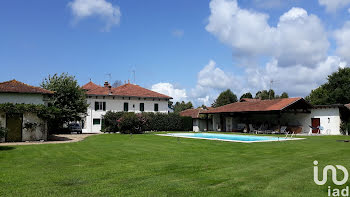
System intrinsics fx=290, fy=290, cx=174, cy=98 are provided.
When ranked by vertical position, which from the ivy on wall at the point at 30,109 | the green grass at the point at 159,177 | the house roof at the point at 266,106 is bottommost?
the green grass at the point at 159,177

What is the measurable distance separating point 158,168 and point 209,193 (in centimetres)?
326

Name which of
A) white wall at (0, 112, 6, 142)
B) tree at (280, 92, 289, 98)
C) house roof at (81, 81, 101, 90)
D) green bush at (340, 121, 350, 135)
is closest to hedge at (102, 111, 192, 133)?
house roof at (81, 81, 101, 90)

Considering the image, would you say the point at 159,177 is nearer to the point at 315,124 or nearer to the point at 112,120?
the point at 112,120

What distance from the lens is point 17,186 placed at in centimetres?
682

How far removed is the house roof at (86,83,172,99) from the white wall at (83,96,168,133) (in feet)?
2.00

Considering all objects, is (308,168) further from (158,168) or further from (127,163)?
(127,163)

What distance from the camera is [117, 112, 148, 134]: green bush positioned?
103 feet

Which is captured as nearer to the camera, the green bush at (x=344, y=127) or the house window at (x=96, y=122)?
the green bush at (x=344, y=127)

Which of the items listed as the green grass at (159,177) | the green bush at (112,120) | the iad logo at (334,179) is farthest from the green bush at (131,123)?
the iad logo at (334,179)

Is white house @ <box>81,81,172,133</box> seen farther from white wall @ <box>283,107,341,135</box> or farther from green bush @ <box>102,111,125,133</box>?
white wall @ <box>283,107,341,135</box>

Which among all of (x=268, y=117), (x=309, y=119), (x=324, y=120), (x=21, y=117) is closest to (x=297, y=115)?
(x=309, y=119)

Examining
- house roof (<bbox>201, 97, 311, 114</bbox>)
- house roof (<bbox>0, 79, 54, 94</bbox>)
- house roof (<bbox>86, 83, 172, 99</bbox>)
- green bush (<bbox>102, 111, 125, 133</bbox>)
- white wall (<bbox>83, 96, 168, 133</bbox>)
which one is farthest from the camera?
house roof (<bbox>86, 83, 172, 99</bbox>)

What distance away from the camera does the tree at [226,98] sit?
226 feet

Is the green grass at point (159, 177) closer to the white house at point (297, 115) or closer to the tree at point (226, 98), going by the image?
the white house at point (297, 115)
